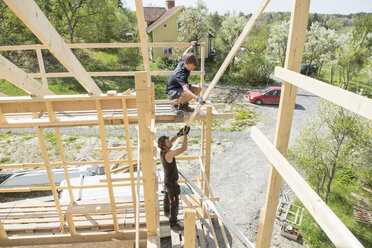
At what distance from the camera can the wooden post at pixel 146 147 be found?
291 centimetres

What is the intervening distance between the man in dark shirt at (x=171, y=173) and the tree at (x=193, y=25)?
19.0 m

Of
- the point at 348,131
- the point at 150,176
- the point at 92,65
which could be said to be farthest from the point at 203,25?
the point at 150,176

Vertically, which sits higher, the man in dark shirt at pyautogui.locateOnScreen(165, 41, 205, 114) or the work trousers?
the man in dark shirt at pyautogui.locateOnScreen(165, 41, 205, 114)

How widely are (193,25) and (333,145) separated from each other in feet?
55.4

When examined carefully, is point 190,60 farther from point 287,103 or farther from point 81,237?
point 81,237

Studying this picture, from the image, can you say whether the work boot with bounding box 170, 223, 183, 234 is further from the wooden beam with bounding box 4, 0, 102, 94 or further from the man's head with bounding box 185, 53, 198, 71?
the wooden beam with bounding box 4, 0, 102, 94

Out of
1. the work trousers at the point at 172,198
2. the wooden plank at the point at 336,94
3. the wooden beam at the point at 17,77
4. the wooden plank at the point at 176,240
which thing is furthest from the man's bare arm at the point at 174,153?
the wooden plank at the point at 336,94

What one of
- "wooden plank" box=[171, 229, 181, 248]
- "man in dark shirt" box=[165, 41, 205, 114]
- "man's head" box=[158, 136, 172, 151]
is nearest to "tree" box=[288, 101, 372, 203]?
"man in dark shirt" box=[165, 41, 205, 114]

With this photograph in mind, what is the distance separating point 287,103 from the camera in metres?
1.96

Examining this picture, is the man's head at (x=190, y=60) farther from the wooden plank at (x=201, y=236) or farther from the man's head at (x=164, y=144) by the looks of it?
the wooden plank at (x=201, y=236)

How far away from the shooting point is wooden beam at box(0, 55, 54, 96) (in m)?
2.82

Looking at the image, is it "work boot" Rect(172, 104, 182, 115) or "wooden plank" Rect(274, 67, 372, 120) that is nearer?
"wooden plank" Rect(274, 67, 372, 120)

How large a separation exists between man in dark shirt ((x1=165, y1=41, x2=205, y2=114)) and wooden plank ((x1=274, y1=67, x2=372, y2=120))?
2599 mm

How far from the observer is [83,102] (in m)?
3.90
